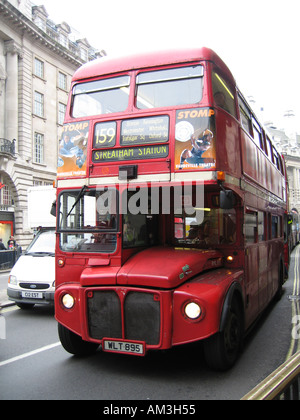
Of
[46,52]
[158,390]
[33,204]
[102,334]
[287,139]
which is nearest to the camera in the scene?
[158,390]

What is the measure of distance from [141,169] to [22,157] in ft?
90.9

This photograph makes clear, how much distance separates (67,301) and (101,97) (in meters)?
2.94

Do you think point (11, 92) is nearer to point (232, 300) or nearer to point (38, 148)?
point (38, 148)

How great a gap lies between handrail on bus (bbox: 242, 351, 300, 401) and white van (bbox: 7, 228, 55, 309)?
6294 millimetres

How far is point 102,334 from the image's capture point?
4.95m

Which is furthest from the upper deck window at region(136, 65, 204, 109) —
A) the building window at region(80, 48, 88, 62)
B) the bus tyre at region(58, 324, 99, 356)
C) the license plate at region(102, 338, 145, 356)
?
the building window at region(80, 48, 88, 62)

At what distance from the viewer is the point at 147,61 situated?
576 centimetres

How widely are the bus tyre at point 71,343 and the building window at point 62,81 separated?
33.8 m

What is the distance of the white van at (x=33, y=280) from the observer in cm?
859

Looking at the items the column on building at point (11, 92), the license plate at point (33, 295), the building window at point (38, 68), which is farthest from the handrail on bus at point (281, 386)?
the building window at point (38, 68)

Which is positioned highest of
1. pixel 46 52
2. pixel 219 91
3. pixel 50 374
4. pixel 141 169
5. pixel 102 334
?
pixel 46 52

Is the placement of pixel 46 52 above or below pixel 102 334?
above

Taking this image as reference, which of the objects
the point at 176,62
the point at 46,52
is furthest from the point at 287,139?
the point at 176,62

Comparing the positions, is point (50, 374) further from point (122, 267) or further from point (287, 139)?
point (287, 139)
